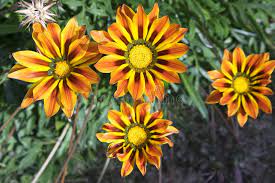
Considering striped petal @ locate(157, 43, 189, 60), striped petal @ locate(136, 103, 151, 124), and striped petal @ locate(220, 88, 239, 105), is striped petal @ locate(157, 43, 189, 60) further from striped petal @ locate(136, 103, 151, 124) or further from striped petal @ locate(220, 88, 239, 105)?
striped petal @ locate(220, 88, 239, 105)

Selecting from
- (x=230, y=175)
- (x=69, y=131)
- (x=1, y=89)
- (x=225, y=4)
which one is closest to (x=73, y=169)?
(x=69, y=131)

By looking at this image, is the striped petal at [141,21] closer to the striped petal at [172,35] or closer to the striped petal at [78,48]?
the striped petal at [172,35]

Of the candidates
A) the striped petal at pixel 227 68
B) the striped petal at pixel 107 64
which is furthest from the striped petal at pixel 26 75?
the striped petal at pixel 227 68

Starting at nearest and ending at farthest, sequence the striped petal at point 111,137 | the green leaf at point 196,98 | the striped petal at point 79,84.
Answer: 1. the striped petal at point 79,84
2. the striped petal at point 111,137
3. the green leaf at point 196,98

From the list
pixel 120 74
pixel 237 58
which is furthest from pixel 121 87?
pixel 237 58

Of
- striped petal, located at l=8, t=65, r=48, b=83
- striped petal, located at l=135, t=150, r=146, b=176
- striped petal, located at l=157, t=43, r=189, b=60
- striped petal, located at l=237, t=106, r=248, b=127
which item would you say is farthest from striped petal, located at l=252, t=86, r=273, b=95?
striped petal, located at l=8, t=65, r=48, b=83

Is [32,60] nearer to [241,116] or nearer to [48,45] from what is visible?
[48,45]
